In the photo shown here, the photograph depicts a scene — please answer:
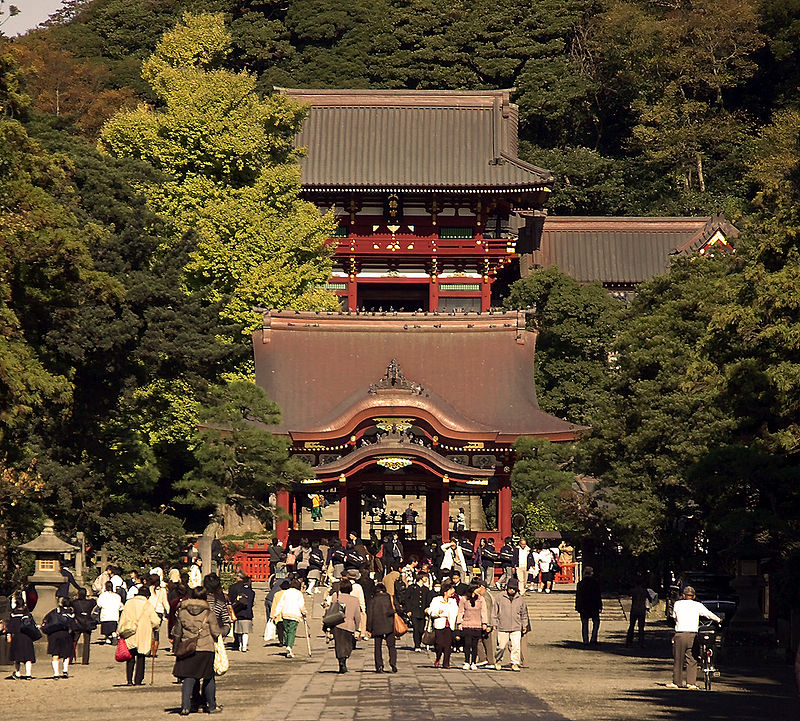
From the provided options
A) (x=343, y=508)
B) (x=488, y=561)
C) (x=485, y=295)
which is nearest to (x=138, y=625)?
(x=488, y=561)

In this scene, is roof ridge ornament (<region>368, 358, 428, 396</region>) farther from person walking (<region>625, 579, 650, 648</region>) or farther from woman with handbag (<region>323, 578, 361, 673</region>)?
woman with handbag (<region>323, 578, 361, 673</region>)

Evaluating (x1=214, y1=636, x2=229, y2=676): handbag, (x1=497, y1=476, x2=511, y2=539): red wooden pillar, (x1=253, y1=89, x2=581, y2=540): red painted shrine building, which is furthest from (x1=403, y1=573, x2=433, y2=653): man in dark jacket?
(x1=497, y1=476, x2=511, y2=539): red wooden pillar

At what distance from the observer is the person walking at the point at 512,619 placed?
24734 mm

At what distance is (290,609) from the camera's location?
25750 millimetres

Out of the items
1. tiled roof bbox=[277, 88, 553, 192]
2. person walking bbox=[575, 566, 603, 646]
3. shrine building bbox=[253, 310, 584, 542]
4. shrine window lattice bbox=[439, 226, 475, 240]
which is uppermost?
tiled roof bbox=[277, 88, 553, 192]

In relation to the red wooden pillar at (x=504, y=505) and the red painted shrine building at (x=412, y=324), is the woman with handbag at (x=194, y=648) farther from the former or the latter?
the red wooden pillar at (x=504, y=505)

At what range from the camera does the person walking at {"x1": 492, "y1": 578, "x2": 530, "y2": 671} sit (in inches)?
974

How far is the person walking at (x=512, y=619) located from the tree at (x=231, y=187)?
2080cm

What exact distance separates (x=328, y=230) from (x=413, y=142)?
10.6m

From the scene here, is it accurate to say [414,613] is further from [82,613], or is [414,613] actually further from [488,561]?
[488,561]

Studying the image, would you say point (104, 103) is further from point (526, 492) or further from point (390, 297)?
point (526, 492)

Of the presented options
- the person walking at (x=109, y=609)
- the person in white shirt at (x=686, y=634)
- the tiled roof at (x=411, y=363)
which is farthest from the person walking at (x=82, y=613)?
the tiled roof at (x=411, y=363)

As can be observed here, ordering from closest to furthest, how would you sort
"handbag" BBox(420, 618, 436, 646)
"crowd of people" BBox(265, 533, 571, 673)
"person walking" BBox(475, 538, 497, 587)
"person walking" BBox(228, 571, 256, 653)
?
"crowd of people" BBox(265, 533, 571, 673)
"handbag" BBox(420, 618, 436, 646)
"person walking" BBox(228, 571, 256, 653)
"person walking" BBox(475, 538, 497, 587)

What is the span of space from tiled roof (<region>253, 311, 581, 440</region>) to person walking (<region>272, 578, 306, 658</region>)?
16.8 metres
